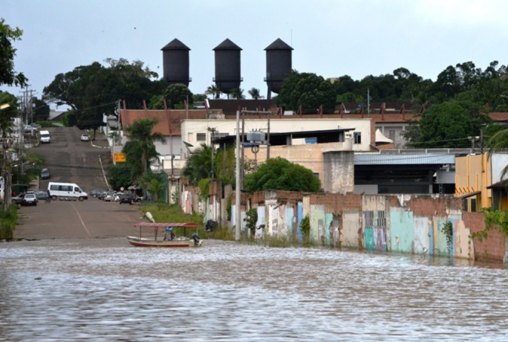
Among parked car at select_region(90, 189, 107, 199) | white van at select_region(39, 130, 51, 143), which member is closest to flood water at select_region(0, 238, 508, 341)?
parked car at select_region(90, 189, 107, 199)

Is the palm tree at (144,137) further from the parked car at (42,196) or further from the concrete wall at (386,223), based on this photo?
the concrete wall at (386,223)

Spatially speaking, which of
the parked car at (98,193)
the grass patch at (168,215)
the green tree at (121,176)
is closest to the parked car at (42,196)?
the parked car at (98,193)

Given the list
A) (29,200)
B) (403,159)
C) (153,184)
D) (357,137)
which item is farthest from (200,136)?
(403,159)

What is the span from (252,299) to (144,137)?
102m

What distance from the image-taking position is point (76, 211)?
94188 millimetres

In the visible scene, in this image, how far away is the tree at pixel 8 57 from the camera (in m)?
31.7

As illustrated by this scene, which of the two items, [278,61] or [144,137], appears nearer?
[144,137]

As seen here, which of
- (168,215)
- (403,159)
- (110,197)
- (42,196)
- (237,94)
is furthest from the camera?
(237,94)

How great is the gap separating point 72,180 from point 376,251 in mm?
92921

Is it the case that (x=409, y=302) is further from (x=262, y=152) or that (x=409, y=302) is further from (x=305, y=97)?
(x=305, y=97)

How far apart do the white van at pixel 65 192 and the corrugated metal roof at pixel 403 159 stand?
32743 mm

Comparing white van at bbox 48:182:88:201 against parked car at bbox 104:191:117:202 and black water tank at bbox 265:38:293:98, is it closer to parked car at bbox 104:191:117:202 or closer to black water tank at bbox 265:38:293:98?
parked car at bbox 104:191:117:202

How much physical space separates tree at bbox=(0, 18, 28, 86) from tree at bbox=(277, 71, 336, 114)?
12840 cm

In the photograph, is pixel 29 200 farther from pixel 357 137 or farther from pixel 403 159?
pixel 403 159
